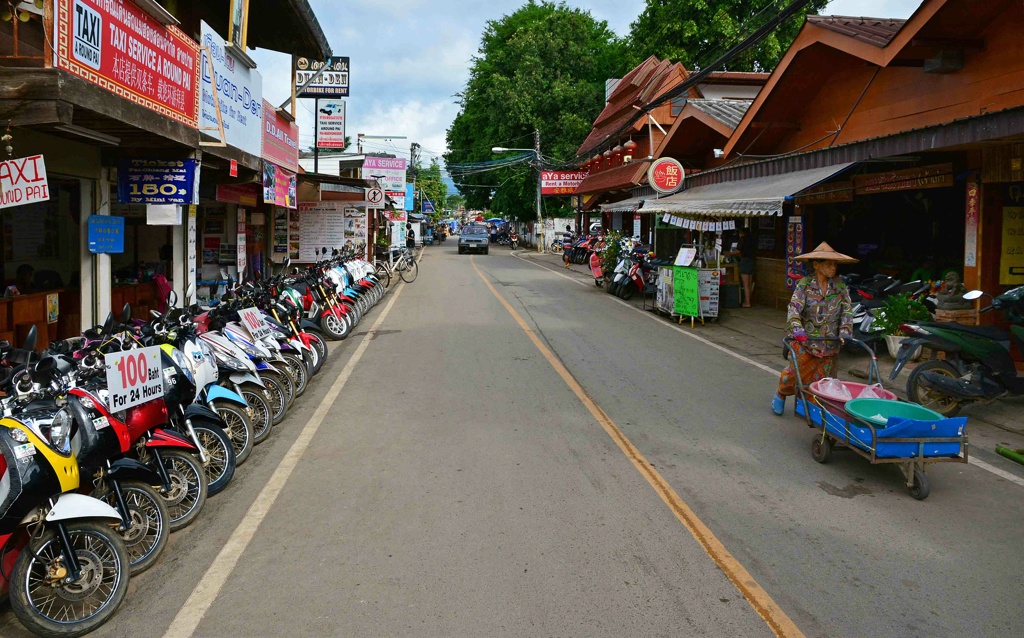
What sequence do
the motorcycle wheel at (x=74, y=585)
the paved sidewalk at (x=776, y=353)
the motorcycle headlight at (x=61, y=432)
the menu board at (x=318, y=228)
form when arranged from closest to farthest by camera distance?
the motorcycle wheel at (x=74, y=585)
the motorcycle headlight at (x=61, y=432)
the paved sidewalk at (x=776, y=353)
the menu board at (x=318, y=228)

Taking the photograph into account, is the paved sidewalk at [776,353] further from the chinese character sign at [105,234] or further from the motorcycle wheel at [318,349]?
the chinese character sign at [105,234]

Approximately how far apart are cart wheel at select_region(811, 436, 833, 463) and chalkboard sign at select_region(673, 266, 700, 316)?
893 cm

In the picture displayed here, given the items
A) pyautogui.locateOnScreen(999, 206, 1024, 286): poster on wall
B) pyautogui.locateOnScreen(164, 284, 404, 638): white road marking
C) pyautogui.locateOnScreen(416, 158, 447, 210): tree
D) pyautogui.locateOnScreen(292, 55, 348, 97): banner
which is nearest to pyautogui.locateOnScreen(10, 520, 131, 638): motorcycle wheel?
pyautogui.locateOnScreen(164, 284, 404, 638): white road marking

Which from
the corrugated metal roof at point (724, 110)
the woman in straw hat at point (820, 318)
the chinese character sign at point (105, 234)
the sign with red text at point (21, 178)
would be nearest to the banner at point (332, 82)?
the corrugated metal roof at point (724, 110)

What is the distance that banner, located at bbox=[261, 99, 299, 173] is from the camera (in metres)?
15.2

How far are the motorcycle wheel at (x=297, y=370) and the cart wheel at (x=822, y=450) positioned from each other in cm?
543

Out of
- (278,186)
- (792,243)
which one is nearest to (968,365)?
(792,243)

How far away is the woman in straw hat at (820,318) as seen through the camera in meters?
7.50

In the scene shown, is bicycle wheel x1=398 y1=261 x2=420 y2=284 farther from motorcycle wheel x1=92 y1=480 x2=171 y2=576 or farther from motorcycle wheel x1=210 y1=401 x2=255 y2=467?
motorcycle wheel x1=92 y1=480 x2=171 y2=576

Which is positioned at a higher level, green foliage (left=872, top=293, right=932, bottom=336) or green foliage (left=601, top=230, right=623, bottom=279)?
green foliage (left=601, top=230, right=623, bottom=279)

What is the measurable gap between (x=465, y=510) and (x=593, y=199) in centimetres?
3376

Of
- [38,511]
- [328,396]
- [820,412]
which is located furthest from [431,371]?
[38,511]

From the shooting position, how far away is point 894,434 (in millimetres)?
5609

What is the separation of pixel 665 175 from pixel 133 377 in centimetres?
1702
